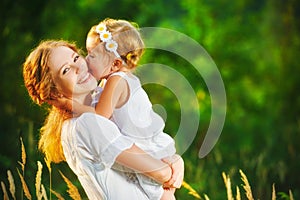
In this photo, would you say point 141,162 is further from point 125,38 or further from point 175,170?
point 125,38

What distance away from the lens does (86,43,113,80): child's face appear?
6.40 ft

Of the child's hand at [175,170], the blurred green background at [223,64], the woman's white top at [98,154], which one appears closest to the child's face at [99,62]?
the woman's white top at [98,154]

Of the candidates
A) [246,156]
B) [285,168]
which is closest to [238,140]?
[246,156]

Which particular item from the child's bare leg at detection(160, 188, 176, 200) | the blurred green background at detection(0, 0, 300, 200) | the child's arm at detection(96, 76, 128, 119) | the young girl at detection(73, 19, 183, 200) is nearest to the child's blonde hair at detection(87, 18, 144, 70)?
the young girl at detection(73, 19, 183, 200)

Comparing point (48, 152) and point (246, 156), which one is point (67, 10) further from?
point (48, 152)

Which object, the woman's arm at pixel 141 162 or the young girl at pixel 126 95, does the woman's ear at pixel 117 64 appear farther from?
the woman's arm at pixel 141 162

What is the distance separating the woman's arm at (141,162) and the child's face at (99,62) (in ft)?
0.78

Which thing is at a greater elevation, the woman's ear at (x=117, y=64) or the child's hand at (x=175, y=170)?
the woman's ear at (x=117, y=64)

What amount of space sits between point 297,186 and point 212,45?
1.61 m

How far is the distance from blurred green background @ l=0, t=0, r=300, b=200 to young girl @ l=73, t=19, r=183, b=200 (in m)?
1.88

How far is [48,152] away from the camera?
206 cm

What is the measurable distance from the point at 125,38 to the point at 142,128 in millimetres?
255

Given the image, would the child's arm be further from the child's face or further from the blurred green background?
the blurred green background

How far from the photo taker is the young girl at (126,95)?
1896 millimetres
